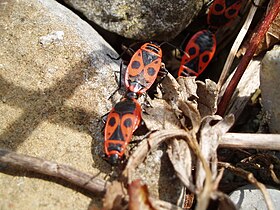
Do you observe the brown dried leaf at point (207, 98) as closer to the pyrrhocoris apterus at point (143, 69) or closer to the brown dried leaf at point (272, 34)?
the pyrrhocoris apterus at point (143, 69)

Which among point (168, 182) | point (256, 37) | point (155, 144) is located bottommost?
point (168, 182)

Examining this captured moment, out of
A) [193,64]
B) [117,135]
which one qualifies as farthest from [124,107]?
[193,64]

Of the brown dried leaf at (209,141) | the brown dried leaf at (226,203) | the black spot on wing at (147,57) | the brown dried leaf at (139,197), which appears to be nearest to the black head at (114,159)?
the brown dried leaf at (139,197)

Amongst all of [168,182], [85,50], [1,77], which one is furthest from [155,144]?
[1,77]

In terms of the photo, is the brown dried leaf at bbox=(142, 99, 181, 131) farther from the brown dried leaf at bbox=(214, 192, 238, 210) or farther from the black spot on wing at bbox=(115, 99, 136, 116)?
the brown dried leaf at bbox=(214, 192, 238, 210)

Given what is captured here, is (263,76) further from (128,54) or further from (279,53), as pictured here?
(128,54)

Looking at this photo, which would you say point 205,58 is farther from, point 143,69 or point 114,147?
point 114,147


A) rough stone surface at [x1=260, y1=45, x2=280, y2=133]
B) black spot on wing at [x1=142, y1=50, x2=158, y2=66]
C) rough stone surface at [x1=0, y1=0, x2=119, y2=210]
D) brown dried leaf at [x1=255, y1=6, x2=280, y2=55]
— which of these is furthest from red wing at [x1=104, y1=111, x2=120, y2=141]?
brown dried leaf at [x1=255, y1=6, x2=280, y2=55]
